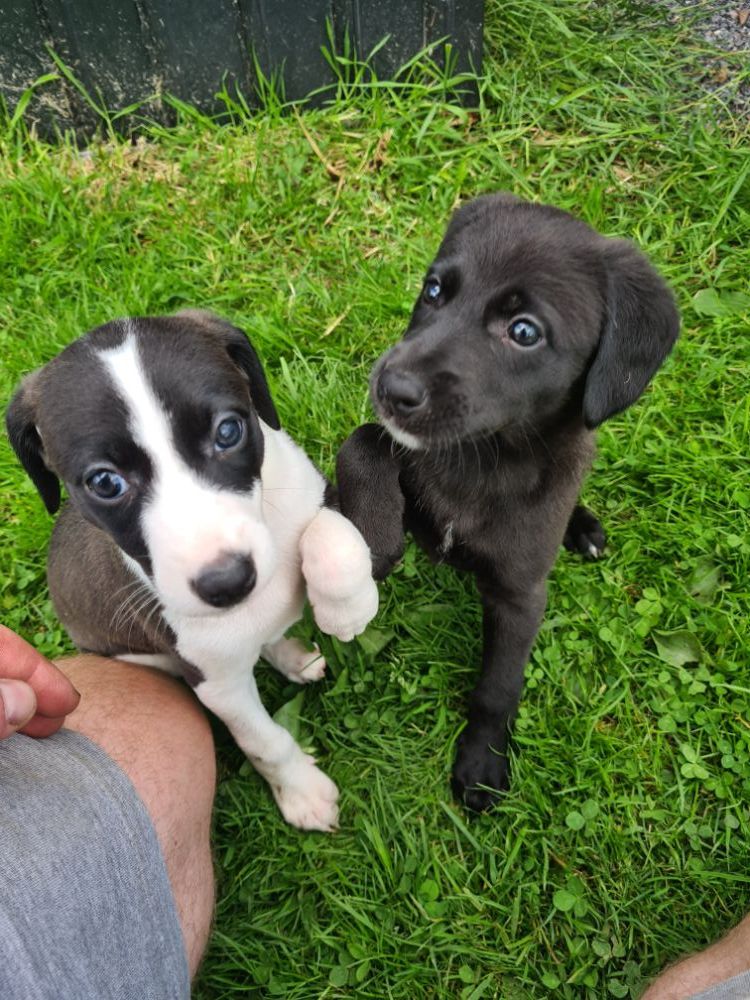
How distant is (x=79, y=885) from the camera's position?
2033 mm

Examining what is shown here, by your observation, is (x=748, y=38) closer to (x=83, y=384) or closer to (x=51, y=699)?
(x=83, y=384)

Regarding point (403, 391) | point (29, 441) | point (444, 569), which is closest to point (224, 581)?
point (403, 391)

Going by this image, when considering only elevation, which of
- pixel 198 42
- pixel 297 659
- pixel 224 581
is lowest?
pixel 297 659

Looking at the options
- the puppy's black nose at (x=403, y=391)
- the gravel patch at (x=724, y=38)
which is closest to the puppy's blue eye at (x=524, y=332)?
the puppy's black nose at (x=403, y=391)

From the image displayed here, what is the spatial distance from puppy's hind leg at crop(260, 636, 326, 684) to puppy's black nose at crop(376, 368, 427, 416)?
1.20 meters

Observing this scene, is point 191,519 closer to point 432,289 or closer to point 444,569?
point 432,289

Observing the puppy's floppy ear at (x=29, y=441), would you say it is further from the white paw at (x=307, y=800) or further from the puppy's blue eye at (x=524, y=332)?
the puppy's blue eye at (x=524, y=332)

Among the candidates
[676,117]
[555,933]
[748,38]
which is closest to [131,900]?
[555,933]

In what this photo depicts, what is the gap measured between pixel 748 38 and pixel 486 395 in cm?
351

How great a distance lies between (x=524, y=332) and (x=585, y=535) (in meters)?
1.22

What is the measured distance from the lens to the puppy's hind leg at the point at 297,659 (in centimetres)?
326

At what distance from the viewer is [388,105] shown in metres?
4.50

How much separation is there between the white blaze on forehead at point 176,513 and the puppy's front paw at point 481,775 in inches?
51.5

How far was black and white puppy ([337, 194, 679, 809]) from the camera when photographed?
95.8 inches
